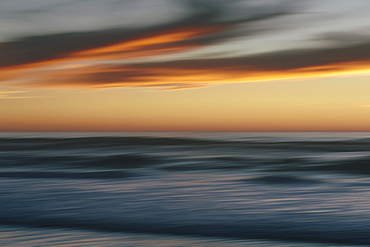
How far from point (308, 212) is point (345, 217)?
0.51 metres

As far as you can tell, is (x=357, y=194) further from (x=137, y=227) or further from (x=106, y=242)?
(x=106, y=242)

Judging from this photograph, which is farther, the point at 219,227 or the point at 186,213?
the point at 186,213

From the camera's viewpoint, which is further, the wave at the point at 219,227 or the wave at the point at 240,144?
the wave at the point at 240,144

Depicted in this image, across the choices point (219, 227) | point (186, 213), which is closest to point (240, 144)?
point (186, 213)

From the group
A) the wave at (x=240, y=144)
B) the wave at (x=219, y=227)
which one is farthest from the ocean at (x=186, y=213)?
the wave at (x=240, y=144)

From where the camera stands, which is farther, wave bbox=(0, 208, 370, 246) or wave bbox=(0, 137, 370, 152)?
wave bbox=(0, 137, 370, 152)

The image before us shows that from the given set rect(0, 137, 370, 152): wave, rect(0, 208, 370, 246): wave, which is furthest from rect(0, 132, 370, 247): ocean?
rect(0, 137, 370, 152): wave

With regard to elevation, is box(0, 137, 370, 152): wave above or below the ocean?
above

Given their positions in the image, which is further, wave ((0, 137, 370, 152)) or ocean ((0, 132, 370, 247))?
wave ((0, 137, 370, 152))

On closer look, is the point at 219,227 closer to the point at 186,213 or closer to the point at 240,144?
the point at 186,213

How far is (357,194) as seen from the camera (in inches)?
325

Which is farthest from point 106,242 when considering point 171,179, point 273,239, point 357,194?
point 171,179

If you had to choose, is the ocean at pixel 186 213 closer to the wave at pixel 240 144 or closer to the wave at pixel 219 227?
the wave at pixel 219 227

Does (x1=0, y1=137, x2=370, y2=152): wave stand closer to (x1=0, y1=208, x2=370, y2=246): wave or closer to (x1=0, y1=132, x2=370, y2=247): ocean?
(x1=0, y1=132, x2=370, y2=247): ocean
